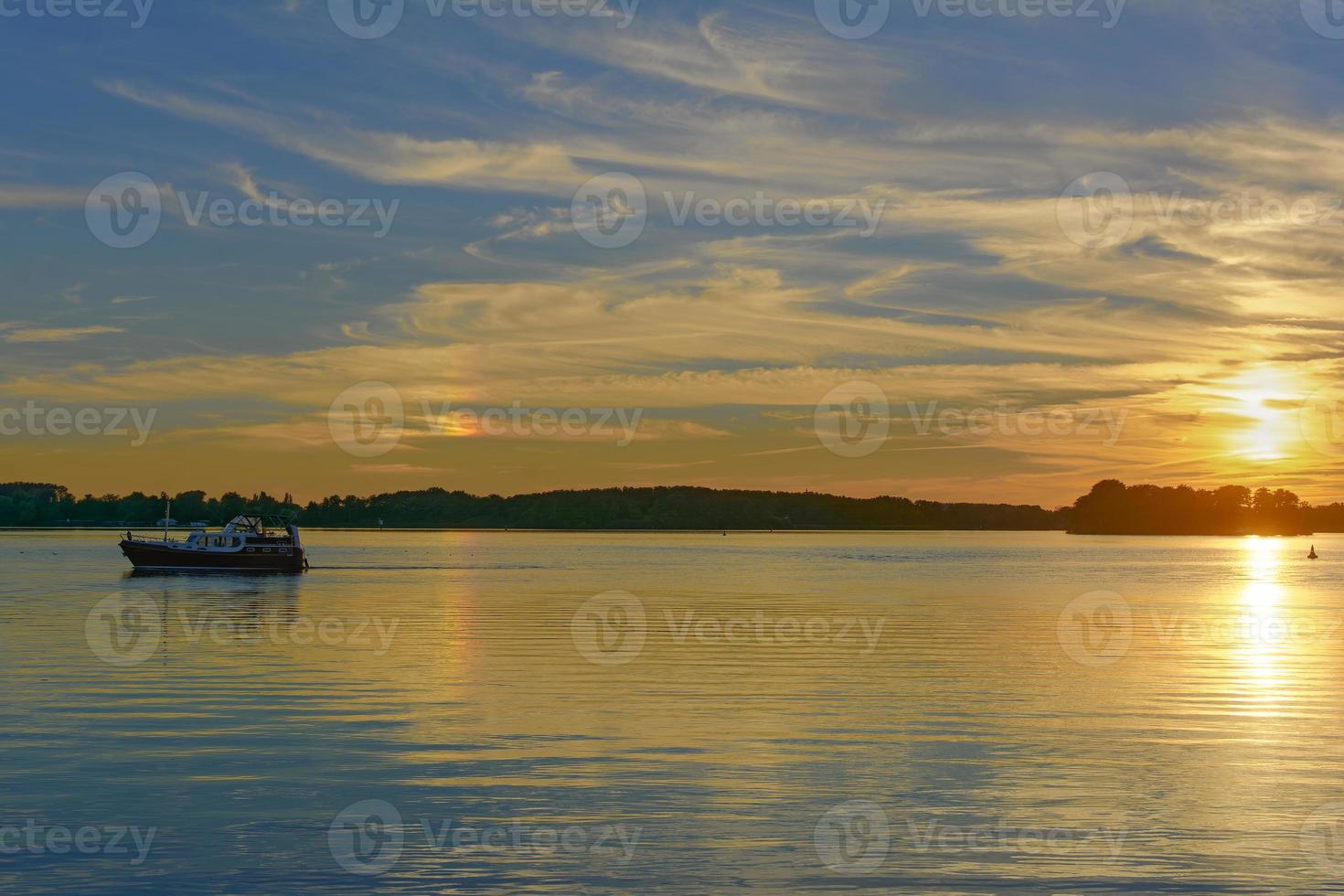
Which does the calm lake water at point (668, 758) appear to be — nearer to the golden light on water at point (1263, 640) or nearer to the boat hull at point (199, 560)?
the golden light on water at point (1263, 640)

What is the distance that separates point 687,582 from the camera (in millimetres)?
109562

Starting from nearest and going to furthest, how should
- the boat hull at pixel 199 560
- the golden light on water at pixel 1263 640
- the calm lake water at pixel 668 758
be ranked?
1. the calm lake water at pixel 668 758
2. the golden light on water at pixel 1263 640
3. the boat hull at pixel 199 560

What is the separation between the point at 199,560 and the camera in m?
120

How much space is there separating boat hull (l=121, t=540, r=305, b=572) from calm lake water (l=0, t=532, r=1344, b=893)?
58.0 meters

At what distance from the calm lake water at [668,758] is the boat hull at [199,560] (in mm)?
57989

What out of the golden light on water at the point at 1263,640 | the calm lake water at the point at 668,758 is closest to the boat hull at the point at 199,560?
the calm lake water at the point at 668,758

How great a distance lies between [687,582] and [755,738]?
266ft

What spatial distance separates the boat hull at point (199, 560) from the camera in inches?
4663

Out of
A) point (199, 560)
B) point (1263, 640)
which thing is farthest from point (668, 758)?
point (199, 560)

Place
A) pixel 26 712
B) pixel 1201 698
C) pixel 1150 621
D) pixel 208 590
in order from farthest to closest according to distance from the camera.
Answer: pixel 208 590
pixel 1150 621
pixel 1201 698
pixel 26 712

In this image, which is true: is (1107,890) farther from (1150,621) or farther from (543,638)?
(1150,621)

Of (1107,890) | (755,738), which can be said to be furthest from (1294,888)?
(755,738)

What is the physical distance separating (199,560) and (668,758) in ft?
340

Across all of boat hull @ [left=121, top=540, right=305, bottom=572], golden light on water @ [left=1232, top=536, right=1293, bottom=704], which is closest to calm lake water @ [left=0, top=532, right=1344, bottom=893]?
golden light on water @ [left=1232, top=536, right=1293, bottom=704]
